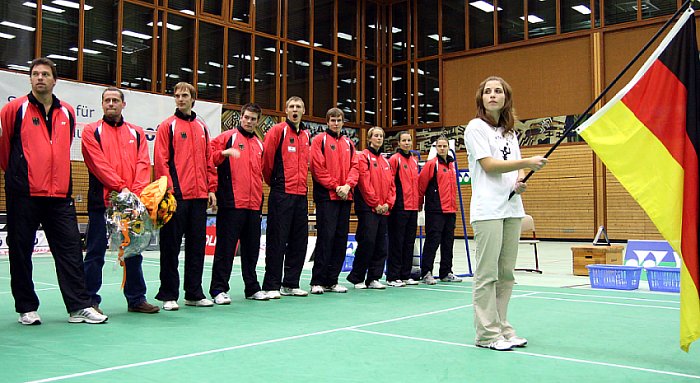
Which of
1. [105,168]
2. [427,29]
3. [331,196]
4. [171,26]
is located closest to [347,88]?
[427,29]

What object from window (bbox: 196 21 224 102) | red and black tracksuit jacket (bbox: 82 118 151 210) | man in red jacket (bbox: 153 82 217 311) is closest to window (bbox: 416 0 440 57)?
window (bbox: 196 21 224 102)

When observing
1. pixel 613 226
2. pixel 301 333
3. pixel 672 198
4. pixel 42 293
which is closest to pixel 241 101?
pixel 613 226

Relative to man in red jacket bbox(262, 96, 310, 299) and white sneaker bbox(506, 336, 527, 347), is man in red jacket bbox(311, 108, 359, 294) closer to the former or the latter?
man in red jacket bbox(262, 96, 310, 299)

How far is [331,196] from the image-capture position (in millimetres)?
7375

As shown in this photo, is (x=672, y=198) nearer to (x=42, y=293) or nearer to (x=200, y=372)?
(x=200, y=372)

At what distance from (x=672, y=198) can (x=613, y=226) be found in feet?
51.5

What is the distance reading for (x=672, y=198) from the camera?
379 centimetres

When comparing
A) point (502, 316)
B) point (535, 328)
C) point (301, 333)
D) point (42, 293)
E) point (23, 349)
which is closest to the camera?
point (23, 349)

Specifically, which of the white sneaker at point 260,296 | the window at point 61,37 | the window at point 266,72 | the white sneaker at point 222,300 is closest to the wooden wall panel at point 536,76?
the window at point 266,72

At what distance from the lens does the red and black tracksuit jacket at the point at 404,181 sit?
847cm

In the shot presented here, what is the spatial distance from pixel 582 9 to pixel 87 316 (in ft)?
58.5

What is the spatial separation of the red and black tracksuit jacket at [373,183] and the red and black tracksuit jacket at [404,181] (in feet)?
0.75

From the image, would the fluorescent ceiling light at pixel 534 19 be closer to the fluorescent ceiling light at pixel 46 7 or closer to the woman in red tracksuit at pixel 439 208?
the woman in red tracksuit at pixel 439 208

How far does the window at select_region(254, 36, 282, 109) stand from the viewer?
1956 cm
